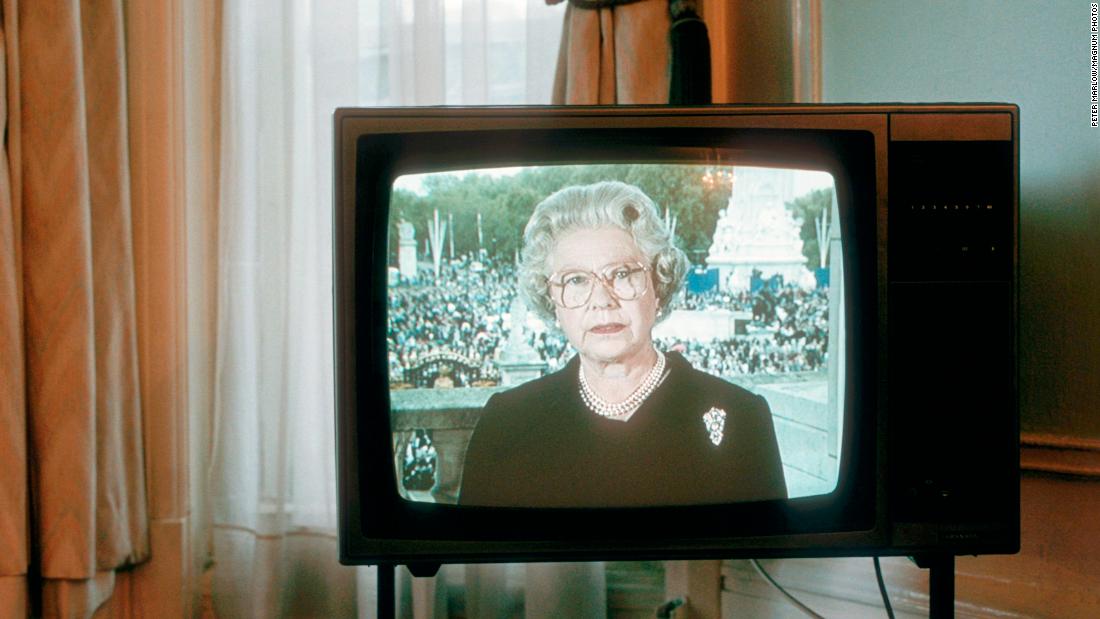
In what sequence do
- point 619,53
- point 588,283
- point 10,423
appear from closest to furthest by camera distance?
point 588,283, point 10,423, point 619,53

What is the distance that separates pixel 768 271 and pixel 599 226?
0.62ft

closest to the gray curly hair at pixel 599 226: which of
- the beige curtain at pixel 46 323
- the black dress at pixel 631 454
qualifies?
the black dress at pixel 631 454

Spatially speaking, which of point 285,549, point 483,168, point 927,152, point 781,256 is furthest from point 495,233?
point 285,549

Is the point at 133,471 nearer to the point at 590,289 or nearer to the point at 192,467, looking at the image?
the point at 192,467

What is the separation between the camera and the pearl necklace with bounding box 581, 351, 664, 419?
0.89 m

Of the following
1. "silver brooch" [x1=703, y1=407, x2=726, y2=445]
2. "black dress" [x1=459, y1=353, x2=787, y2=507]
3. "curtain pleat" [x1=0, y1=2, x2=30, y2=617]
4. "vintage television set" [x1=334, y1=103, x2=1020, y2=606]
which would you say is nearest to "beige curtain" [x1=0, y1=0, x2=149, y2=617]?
"curtain pleat" [x1=0, y1=2, x2=30, y2=617]

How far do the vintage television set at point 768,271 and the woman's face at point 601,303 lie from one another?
3 cm

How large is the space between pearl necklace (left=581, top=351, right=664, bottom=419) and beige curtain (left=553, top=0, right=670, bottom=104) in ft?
1.42

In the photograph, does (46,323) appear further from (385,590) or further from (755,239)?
(755,239)

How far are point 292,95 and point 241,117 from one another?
0.29 feet

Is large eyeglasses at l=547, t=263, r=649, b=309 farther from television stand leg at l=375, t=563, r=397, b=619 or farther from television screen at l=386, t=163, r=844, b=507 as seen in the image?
television stand leg at l=375, t=563, r=397, b=619

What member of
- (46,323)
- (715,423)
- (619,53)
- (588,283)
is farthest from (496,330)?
(46,323)

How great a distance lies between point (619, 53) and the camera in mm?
1141

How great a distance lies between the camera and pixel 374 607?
4.17 ft
